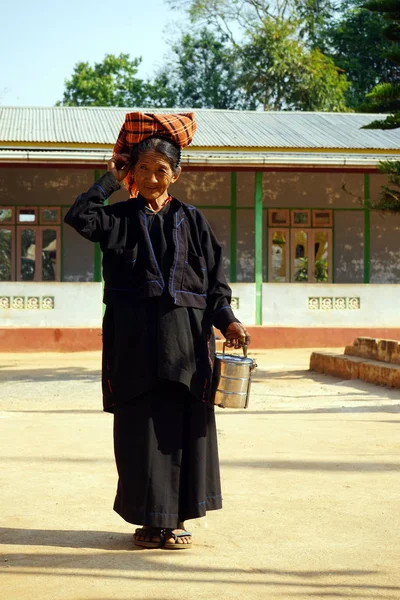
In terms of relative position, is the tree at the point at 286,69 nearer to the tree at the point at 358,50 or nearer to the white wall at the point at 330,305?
the tree at the point at 358,50

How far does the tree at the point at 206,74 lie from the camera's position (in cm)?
3781

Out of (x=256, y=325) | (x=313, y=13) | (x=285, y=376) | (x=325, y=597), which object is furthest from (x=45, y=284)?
(x=313, y=13)

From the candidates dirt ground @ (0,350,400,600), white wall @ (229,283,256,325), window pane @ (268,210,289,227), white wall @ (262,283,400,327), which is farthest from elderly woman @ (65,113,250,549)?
window pane @ (268,210,289,227)

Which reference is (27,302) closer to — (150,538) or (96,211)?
(96,211)

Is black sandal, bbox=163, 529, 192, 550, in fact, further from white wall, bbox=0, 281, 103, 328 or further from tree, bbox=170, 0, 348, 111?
tree, bbox=170, 0, 348, 111

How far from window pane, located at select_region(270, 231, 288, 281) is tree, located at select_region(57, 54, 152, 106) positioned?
2319 centimetres

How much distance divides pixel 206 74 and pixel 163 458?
36.4m

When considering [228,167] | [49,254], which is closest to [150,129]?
[228,167]

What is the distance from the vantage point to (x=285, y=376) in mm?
12438

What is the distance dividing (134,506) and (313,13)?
119 ft

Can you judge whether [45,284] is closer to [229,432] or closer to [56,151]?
[56,151]

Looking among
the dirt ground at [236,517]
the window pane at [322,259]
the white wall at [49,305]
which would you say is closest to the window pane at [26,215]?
the white wall at [49,305]

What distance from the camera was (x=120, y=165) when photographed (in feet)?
13.2

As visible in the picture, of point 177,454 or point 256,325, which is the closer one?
point 177,454
